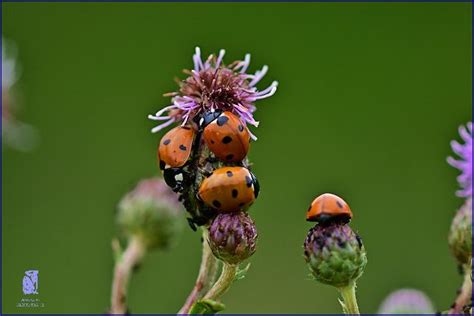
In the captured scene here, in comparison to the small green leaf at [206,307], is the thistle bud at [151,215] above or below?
above

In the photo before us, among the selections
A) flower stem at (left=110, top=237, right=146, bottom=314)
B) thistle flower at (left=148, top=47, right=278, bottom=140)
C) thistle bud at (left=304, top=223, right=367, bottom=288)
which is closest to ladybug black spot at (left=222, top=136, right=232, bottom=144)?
thistle flower at (left=148, top=47, right=278, bottom=140)

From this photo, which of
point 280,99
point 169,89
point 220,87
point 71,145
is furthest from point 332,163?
point 220,87

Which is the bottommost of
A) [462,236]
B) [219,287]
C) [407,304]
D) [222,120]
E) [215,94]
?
[407,304]

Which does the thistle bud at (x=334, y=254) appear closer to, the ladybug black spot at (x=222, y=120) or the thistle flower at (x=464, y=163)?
the ladybug black spot at (x=222, y=120)

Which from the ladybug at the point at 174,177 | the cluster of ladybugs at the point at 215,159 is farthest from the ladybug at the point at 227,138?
the ladybug at the point at 174,177

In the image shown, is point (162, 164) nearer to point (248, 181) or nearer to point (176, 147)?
point (176, 147)

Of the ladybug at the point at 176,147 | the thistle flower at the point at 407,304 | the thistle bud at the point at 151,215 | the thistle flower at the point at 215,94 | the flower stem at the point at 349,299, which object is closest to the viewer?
the flower stem at the point at 349,299

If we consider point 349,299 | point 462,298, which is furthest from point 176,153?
point 462,298
